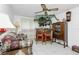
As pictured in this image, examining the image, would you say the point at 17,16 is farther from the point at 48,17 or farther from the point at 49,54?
the point at 49,54

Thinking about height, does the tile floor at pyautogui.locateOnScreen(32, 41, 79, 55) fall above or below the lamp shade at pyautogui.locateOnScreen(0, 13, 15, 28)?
below

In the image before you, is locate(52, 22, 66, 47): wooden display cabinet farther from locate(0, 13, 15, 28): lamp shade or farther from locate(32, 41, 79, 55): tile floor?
locate(0, 13, 15, 28): lamp shade

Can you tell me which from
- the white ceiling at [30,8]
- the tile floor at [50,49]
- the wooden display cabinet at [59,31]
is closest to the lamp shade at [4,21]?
the white ceiling at [30,8]

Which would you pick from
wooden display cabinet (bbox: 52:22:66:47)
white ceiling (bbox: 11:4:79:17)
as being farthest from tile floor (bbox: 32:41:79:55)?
white ceiling (bbox: 11:4:79:17)

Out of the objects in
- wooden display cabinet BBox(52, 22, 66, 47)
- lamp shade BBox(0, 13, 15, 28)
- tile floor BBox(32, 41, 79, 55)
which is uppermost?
lamp shade BBox(0, 13, 15, 28)

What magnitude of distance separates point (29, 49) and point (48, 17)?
571 mm

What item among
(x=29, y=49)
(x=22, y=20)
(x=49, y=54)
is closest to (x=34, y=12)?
(x=22, y=20)

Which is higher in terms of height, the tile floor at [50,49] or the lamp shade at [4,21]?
the lamp shade at [4,21]

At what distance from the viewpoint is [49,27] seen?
1.67 meters

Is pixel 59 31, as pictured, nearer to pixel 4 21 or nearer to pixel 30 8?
pixel 30 8

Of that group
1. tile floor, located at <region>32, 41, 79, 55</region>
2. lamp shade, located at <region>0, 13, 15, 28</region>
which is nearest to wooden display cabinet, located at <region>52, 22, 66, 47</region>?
tile floor, located at <region>32, 41, 79, 55</region>

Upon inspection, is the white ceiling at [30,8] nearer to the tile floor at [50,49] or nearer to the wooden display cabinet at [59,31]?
the wooden display cabinet at [59,31]

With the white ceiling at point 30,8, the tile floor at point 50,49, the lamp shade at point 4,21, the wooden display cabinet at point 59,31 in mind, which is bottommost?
the tile floor at point 50,49

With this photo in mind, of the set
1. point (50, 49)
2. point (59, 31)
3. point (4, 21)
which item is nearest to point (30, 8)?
point (4, 21)
